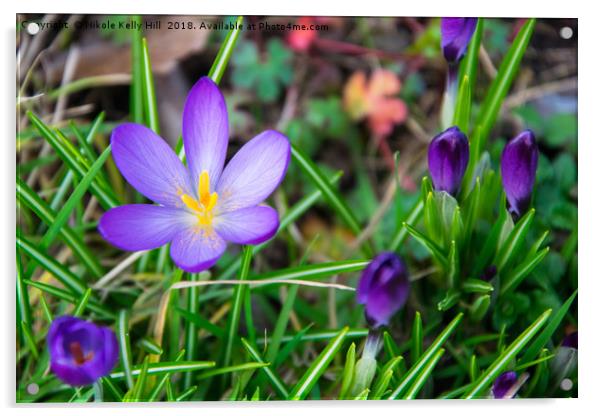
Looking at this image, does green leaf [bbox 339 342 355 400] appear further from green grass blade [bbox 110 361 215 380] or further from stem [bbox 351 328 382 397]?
green grass blade [bbox 110 361 215 380]

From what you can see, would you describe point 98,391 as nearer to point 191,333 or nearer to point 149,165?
point 191,333

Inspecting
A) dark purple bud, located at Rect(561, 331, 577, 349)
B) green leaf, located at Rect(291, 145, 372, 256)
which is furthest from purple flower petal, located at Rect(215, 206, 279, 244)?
dark purple bud, located at Rect(561, 331, 577, 349)

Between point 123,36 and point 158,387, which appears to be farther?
point 123,36

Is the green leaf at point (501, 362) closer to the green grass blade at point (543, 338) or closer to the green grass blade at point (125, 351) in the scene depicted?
the green grass blade at point (543, 338)

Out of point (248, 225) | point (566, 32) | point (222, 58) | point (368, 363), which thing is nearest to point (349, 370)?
point (368, 363)
